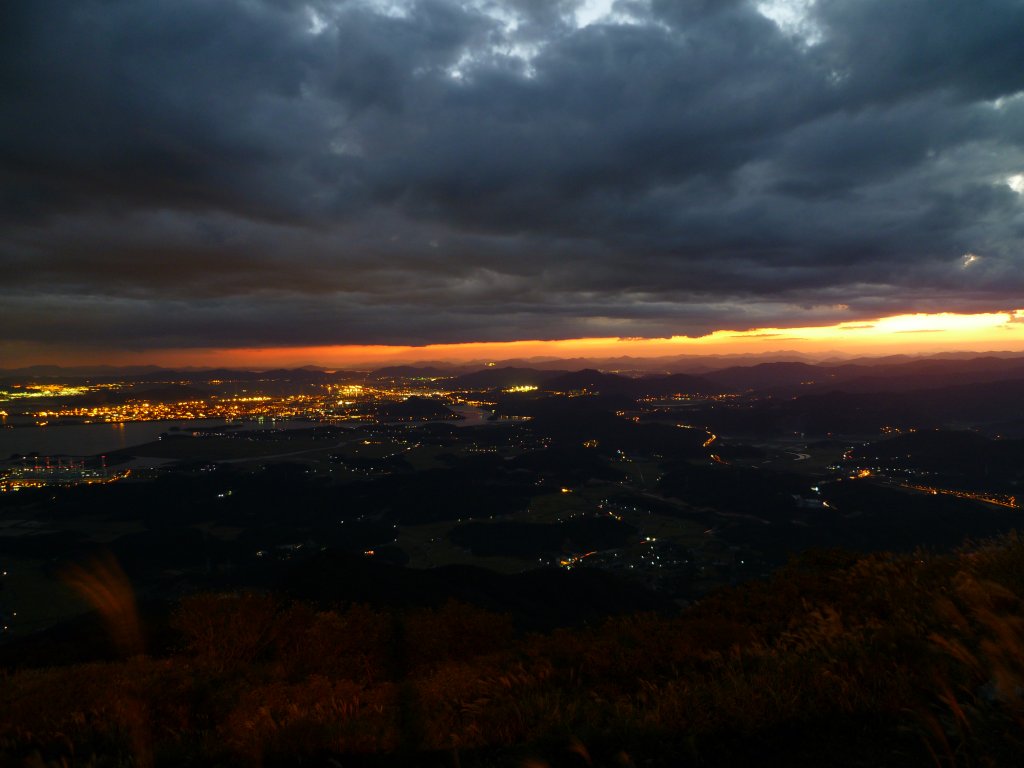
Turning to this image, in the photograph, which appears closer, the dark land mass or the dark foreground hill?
the dark foreground hill

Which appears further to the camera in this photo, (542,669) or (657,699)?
(542,669)

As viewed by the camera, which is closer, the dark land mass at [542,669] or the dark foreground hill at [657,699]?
the dark foreground hill at [657,699]

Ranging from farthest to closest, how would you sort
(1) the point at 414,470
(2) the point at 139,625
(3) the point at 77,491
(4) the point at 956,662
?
(1) the point at 414,470 < (3) the point at 77,491 < (2) the point at 139,625 < (4) the point at 956,662

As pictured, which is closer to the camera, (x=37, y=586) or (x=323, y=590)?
(x=323, y=590)

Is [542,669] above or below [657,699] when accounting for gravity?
below

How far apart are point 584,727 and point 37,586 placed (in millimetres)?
90493

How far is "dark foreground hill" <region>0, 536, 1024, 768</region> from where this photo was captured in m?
5.60

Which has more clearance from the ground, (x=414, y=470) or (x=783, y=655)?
(x=783, y=655)

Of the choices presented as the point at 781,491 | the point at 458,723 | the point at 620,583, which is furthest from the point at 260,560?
the point at 781,491

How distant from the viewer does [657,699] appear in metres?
6.98

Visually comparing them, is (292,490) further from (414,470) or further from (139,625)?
(139,625)

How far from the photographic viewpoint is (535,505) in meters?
122

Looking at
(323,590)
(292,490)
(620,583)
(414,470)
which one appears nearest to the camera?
(323,590)

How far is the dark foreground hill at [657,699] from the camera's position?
5602mm
